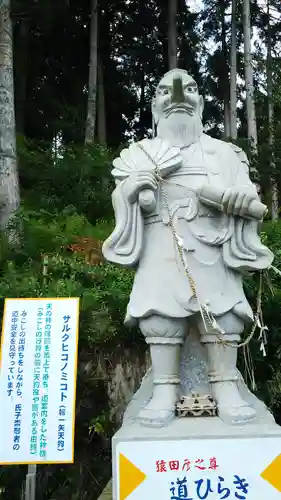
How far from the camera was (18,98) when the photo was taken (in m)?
10.4

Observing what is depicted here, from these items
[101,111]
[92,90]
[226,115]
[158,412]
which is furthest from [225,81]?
[158,412]

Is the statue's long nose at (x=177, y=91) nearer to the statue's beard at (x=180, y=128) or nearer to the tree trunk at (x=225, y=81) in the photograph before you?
the statue's beard at (x=180, y=128)

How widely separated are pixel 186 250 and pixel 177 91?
3.03 feet

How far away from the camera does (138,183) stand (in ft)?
8.71

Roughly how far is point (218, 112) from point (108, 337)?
10.4m

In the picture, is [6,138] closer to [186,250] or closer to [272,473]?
[186,250]

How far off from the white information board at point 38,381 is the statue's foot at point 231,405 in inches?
30.2

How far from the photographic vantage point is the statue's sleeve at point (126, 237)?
269 centimetres

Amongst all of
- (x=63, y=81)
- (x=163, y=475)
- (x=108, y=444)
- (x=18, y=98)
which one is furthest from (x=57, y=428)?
(x=63, y=81)

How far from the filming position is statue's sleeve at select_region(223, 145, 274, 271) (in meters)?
2.64

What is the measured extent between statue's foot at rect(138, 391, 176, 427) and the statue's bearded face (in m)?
1.44

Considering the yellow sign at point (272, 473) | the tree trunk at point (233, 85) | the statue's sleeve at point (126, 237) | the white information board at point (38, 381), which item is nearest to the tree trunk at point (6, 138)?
the white information board at point (38, 381)

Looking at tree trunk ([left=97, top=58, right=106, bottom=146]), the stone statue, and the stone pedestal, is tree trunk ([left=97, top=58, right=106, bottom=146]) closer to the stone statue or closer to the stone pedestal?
the stone statue

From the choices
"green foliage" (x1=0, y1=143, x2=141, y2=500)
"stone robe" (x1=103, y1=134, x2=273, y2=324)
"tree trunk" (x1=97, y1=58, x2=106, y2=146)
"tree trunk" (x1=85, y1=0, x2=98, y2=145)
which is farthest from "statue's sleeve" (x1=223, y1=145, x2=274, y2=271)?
"tree trunk" (x1=97, y1=58, x2=106, y2=146)
